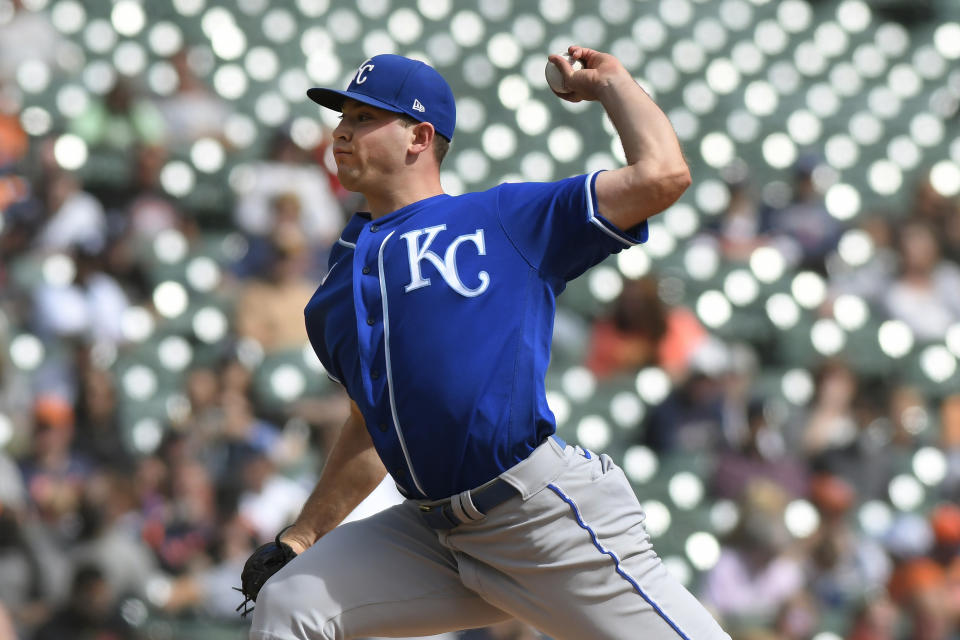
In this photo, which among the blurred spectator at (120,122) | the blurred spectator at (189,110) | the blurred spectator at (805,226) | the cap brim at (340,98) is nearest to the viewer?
the cap brim at (340,98)

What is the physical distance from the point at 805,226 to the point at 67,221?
165 inches

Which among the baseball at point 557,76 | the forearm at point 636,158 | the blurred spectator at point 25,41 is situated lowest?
the forearm at point 636,158

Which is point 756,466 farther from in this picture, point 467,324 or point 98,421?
point 467,324

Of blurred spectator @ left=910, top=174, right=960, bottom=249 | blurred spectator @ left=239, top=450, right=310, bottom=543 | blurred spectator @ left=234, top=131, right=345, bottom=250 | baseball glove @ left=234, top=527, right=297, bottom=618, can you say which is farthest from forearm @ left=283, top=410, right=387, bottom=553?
blurred spectator @ left=910, top=174, right=960, bottom=249

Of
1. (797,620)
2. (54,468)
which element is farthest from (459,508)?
(797,620)

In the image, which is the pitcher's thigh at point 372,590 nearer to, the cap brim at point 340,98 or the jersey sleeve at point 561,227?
the jersey sleeve at point 561,227

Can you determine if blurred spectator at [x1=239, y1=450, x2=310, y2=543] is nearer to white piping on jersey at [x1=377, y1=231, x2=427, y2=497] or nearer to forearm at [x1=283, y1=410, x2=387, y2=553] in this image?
forearm at [x1=283, y1=410, x2=387, y2=553]

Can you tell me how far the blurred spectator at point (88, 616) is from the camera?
4977 millimetres

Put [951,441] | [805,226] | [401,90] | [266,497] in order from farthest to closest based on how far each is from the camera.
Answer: [805,226] < [951,441] < [266,497] < [401,90]

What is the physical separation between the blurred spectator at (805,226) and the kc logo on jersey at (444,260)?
554 centimetres

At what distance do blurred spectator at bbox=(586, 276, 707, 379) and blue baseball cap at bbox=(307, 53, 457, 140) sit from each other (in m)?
4.17

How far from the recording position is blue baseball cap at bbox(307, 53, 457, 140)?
8.55ft

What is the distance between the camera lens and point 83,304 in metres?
6.16

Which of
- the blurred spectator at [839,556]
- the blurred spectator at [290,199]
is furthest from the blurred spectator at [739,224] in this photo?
the blurred spectator at [290,199]
